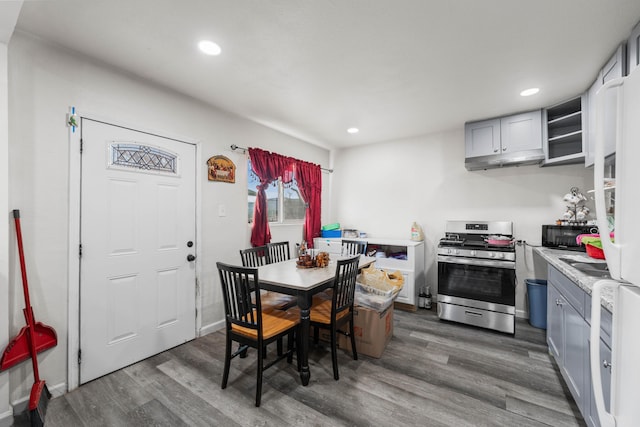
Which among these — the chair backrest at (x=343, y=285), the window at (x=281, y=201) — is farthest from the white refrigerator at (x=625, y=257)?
the window at (x=281, y=201)

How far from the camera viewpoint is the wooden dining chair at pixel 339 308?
2166mm

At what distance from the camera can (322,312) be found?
93.0 inches

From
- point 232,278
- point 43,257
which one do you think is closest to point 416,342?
point 232,278

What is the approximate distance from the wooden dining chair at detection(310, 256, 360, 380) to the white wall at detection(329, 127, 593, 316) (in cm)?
217

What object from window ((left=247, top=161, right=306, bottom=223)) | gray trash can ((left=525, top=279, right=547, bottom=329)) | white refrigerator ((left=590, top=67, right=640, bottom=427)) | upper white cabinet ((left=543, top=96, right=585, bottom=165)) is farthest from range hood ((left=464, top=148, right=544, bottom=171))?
white refrigerator ((left=590, top=67, right=640, bottom=427))

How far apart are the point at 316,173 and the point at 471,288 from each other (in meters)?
2.75

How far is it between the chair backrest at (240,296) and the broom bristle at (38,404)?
1.16 metres

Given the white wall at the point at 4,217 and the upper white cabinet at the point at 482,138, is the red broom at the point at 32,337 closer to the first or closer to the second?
the white wall at the point at 4,217

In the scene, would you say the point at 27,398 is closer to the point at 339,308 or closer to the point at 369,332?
the point at 339,308

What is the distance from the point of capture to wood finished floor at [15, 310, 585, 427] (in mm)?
1782

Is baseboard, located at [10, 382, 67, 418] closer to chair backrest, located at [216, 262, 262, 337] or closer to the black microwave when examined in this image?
chair backrest, located at [216, 262, 262, 337]

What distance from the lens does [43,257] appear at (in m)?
1.95

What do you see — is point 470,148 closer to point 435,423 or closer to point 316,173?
point 316,173

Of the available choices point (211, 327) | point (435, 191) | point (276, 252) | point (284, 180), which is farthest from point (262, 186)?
point (435, 191)
